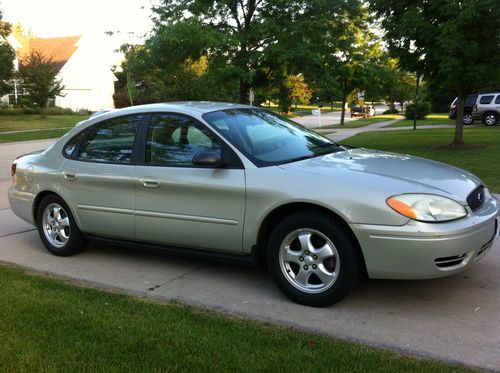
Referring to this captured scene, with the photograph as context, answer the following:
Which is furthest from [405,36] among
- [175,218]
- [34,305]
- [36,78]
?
[36,78]

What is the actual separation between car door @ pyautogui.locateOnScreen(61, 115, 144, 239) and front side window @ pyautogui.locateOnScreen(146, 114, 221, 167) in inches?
8.9

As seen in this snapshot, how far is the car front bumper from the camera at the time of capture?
372 centimetres

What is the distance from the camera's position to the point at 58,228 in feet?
18.9

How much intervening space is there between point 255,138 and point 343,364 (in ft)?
7.36

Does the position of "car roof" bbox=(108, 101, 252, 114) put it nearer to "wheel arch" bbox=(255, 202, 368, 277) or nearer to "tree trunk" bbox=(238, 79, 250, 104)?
"wheel arch" bbox=(255, 202, 368, 277)

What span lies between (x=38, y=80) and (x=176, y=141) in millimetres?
39487

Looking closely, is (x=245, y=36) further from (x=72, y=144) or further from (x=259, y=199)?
(x=259, y=199)

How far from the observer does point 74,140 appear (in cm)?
568

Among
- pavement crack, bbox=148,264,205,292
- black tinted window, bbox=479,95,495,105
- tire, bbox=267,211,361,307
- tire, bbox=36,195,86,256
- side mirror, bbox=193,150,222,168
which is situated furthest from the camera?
black tinted window, bbox=479,95,495,105

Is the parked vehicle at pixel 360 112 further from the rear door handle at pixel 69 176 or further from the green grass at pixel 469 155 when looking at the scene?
the rear door handle at pixel 69 176

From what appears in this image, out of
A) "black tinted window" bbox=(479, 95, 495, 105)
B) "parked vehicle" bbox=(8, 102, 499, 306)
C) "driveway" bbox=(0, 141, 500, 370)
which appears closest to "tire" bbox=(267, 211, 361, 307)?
"parked vehicle" bbox=(8, 102, 499, 306)

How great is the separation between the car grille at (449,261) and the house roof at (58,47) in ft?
191

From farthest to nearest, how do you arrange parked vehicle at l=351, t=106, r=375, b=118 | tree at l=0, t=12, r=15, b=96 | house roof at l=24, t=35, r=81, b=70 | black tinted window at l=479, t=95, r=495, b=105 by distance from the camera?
house roof at l=24, t=35, r=81, b=70, parked vehicle at l=351, t=106, r=375, b=118, black tinted window at l=479, t=95, r=495, b=105, tree at l=0, t=12, r=15, b=96

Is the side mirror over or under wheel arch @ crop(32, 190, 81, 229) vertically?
over
